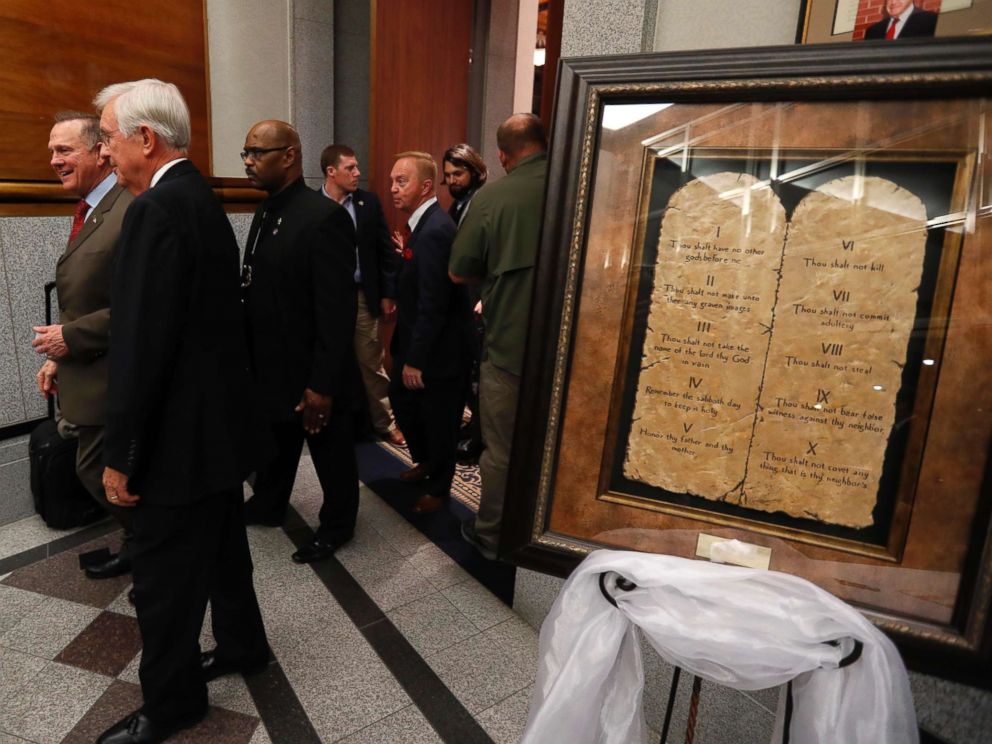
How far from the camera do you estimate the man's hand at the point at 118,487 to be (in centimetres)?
152

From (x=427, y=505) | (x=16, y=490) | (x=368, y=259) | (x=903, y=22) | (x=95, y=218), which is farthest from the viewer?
(x=368, y=259)

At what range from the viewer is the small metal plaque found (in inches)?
35.1

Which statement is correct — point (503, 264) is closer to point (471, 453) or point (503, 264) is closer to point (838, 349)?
point (838, 349)

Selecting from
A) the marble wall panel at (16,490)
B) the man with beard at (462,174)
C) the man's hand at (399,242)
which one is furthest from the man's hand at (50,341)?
the man's hand at (399,242)

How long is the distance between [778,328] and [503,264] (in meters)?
1.30

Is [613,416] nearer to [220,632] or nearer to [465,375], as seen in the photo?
[220,632]

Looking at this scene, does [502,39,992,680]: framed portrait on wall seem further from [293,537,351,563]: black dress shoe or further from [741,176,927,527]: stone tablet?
[293,537,351,563]: black dress shoe

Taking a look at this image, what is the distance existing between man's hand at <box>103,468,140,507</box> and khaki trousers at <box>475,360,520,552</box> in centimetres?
110

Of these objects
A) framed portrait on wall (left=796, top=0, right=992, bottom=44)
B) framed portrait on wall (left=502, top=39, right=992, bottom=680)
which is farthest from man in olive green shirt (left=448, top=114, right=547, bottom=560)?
framed portrait on wall (left=502, top=39, right=992, bottom=680)

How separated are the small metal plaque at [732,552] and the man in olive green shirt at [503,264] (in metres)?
1.08

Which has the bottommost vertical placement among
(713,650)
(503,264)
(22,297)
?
(713,650)

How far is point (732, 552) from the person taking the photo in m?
0.90

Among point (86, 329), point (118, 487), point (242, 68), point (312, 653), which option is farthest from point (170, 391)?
point (242, 68)

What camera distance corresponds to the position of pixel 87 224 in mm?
2086
